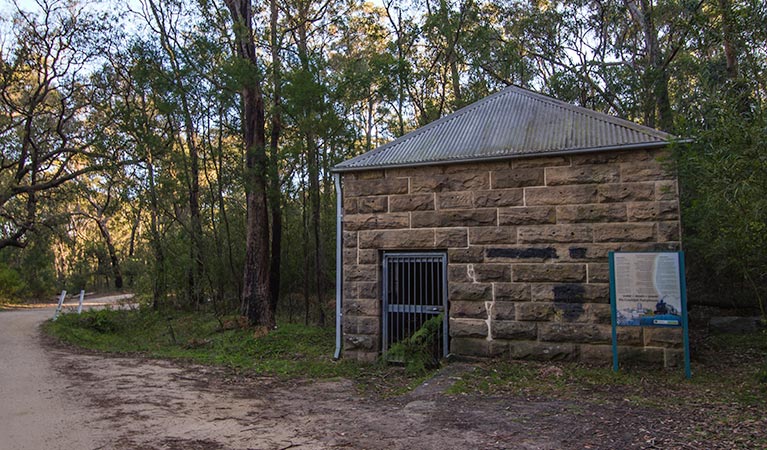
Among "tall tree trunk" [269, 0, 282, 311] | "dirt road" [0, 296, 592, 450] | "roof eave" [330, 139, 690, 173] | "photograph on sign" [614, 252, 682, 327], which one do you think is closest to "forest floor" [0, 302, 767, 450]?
"dirt road" [0, 296, 592, 450]

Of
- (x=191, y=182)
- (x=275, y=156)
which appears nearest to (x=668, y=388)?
(x=275, y=156)

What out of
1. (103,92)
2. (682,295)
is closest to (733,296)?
(682,295)

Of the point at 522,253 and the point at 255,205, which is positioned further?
the point at 255,205

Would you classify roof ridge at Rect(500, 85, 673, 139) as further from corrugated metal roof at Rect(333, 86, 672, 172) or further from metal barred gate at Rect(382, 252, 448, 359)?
metal barred gate at Rect(382, 252, 448, 359)

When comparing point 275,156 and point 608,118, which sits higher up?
point 275,156

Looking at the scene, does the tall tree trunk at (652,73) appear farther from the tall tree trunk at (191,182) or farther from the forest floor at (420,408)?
the tall tree trunk at (191,182)

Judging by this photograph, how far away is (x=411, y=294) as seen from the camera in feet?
29.7

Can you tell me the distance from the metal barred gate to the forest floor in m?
0.78

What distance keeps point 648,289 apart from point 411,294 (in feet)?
11.6

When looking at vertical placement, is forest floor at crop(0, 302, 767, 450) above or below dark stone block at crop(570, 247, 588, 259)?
below

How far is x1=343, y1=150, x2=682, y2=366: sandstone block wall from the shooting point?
7.67m

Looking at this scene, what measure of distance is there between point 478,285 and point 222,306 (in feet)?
39.7

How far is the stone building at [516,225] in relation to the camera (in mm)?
7707

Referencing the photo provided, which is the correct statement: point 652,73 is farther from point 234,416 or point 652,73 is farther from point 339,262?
point 234,416
